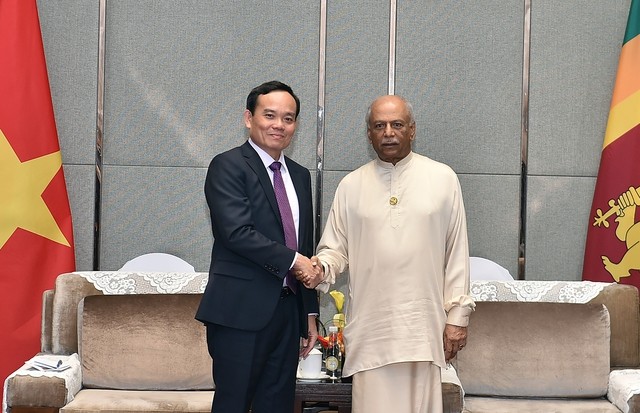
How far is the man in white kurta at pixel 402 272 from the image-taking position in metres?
2.77

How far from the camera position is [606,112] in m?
4.32

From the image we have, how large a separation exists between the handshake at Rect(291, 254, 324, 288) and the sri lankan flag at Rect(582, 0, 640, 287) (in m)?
2.04

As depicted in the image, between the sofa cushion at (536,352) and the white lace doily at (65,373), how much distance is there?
1.63 metres

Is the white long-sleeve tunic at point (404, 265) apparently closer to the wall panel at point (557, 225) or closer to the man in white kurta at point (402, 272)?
the man in white kurta at point (402, 272)

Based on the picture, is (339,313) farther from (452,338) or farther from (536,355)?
(452,338)

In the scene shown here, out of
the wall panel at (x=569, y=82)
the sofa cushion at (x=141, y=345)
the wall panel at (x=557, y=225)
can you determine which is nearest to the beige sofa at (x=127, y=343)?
the sofa cushion at (x=141, y=345)

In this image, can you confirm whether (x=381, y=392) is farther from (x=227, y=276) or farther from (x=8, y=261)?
(x=8, y=261)

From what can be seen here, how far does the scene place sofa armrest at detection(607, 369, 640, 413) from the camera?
10.8 ft

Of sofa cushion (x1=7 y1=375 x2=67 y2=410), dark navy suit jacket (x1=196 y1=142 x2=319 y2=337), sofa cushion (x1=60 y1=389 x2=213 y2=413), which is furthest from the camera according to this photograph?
sofa cushion (x1=60 y1=389 x2=213 y2=413)

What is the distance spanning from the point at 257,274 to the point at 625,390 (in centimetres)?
173

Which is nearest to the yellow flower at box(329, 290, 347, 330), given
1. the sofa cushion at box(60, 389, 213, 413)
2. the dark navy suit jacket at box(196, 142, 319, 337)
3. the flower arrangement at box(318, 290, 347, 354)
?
the flower arrangement at box(318, 290, 347, 354)

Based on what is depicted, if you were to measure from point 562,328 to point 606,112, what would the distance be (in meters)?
1.35

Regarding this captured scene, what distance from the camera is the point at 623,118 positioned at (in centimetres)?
412

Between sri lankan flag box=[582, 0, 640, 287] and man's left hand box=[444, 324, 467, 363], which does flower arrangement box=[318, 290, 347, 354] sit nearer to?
man's left hand box=[444, 324, 467, 363]
